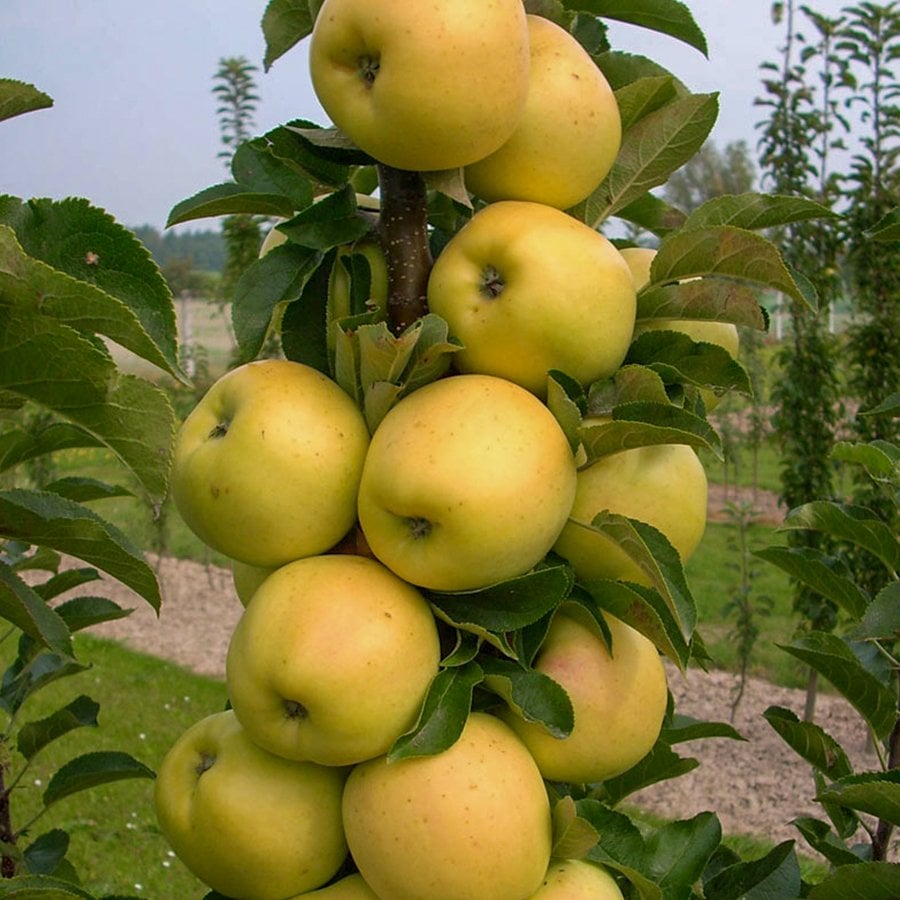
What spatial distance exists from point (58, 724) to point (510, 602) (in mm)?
1162

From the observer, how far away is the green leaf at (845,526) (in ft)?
5.56

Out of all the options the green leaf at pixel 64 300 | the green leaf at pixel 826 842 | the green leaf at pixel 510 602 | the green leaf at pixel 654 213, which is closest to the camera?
the green leaf at pixel 64 300

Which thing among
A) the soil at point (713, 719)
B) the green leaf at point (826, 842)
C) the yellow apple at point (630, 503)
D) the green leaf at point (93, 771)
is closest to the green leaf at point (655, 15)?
the yellow apple at point (630, 503)

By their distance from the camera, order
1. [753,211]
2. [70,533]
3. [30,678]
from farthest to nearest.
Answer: [30,678] → [753,211] → [70,533]

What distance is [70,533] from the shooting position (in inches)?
40.1

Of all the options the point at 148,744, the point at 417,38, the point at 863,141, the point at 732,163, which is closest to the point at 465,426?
the point at 417,38

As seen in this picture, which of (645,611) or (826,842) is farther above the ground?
(645,611)

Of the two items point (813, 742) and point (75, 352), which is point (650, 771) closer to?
point (813, 742)

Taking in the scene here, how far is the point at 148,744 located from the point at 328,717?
14.3ft

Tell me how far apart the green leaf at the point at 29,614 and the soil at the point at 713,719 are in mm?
2862

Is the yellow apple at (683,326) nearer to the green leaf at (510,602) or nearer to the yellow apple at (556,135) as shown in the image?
the yellow apple at (556,135)

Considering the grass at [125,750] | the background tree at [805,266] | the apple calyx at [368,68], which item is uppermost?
the apple calyx at [368,68]

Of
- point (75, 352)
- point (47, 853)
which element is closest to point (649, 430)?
point (75, 352)

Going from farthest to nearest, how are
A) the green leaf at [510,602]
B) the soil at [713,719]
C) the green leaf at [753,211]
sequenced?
the soil at [713,719]
the green leaf at [753,211]
the green leaf at [510,602]
